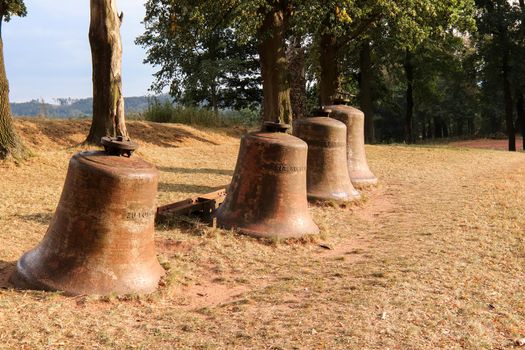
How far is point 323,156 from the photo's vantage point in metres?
8.58

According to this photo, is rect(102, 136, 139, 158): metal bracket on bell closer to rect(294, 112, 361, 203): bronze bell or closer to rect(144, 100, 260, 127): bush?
rect(294, 112, 361, 203): bronze bell

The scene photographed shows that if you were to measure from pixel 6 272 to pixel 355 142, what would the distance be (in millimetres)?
7224

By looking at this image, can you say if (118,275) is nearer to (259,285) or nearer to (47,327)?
(47,327)

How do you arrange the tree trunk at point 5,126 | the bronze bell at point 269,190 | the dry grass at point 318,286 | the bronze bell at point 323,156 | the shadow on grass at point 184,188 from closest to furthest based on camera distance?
the dry grass at point 318,286
the bronze bell at point 269,190
the bronze bell at point 323,156
the shadow on grass at point 184,188
the tree trunk at point 5,126

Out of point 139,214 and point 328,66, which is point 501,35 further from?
point 139,214

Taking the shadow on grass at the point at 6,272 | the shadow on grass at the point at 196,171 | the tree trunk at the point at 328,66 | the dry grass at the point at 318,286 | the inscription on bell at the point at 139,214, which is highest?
the tree trunk at the point at 328,66

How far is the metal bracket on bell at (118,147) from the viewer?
441cm

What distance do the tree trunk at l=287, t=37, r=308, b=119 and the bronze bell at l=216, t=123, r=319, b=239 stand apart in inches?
632

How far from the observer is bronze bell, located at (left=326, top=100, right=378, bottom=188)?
10.2 meters

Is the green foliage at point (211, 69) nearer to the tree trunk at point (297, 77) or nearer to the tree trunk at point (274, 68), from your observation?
the tree trunk at point (297, 77)

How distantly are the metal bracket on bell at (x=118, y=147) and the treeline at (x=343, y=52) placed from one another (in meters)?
7.31

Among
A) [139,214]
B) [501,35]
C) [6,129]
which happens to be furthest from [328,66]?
[139,214]

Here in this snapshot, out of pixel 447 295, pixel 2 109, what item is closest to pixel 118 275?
pixel 447 295

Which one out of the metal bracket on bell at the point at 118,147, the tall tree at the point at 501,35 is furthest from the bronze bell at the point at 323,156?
the tall tree at the point at 501,35
